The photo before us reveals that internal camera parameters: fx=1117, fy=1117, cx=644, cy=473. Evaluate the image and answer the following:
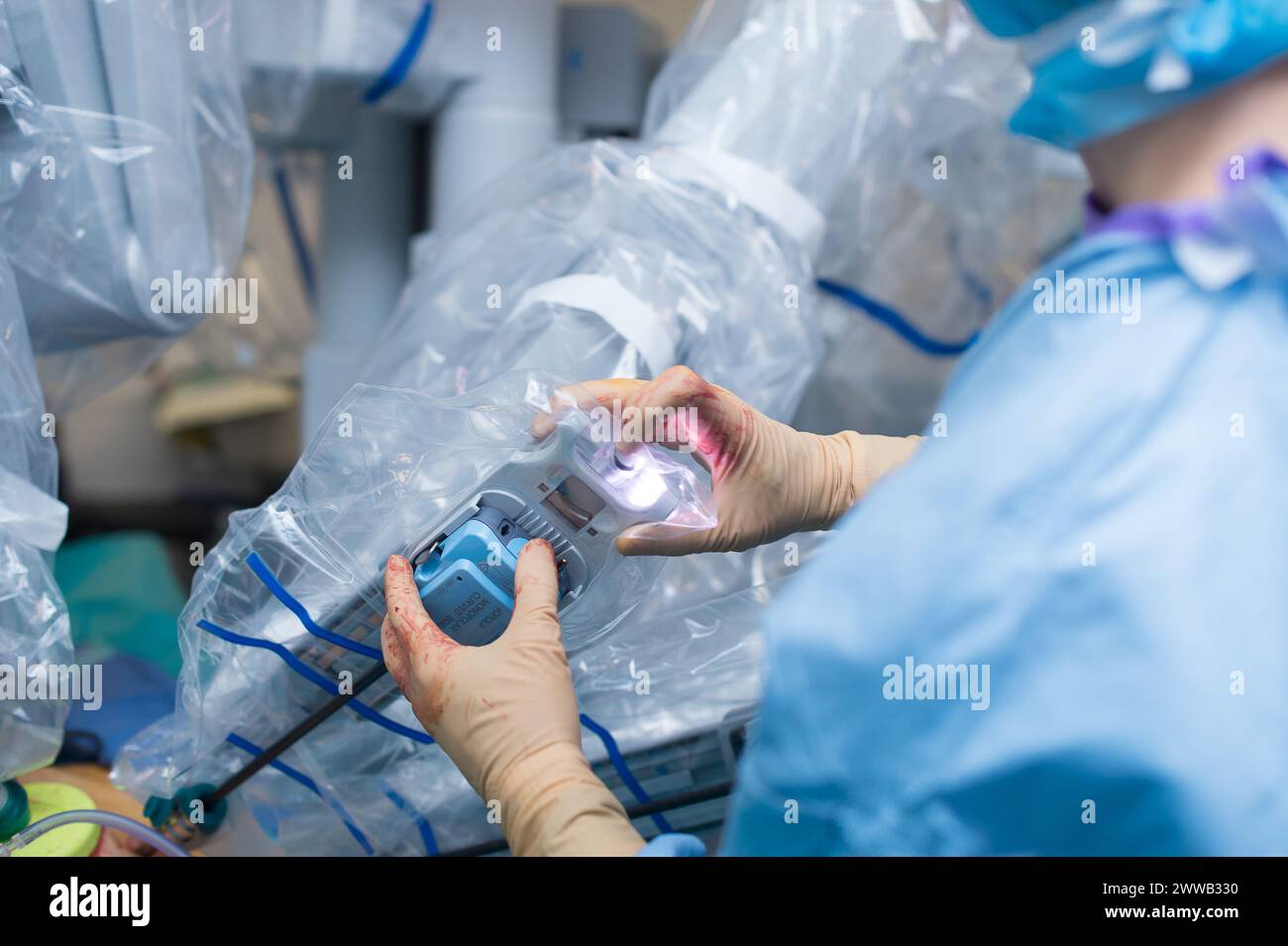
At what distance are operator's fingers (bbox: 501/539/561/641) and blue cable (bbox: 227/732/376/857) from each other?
0.90 ft

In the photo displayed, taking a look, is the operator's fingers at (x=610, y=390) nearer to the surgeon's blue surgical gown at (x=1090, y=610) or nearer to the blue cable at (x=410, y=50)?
the surgeon's blue surgical gown at (x=1090, y=610)

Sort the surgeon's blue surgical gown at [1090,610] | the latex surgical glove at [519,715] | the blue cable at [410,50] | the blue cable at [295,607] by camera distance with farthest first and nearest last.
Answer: the blue cable at [410,50], the blue cable at [295,607], the latex surgical glove at [519,715], the surgeon's blue surgical gown at [1090,610]

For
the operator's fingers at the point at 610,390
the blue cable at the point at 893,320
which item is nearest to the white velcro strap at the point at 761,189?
the blue cable at the point at 893,320

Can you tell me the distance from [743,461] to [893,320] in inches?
27.2

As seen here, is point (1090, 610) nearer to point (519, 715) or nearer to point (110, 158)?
point (519, 715)

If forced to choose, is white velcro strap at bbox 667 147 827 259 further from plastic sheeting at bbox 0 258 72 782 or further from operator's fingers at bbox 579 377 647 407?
plastic sheeting at bbox 0 258 72 782

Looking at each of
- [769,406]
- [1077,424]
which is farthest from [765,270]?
[1077,424]

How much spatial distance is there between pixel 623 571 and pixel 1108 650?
41cm

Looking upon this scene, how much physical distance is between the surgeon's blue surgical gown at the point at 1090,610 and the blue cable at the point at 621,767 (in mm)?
321

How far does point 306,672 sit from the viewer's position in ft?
2.77

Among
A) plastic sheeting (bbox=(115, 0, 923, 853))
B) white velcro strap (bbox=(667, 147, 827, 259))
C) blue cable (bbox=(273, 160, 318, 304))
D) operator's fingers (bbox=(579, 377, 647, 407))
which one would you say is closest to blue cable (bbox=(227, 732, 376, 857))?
plastic sheeting (bbox=(115, 0, 923, 853))

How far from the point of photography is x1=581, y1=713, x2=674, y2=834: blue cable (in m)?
0.90

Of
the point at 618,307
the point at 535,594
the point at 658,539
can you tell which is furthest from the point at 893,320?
the point at 535,594

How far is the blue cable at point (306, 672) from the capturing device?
0.83 meters
